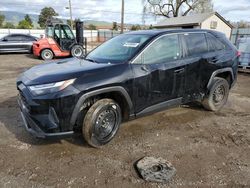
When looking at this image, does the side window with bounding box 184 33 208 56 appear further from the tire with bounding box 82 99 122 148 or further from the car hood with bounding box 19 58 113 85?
the tire with bounding box 82 99 122 148

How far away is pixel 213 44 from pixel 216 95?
1.10m

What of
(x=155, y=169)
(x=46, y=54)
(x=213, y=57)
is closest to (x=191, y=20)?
(x=46, y=54)

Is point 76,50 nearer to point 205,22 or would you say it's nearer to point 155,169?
point 155,169

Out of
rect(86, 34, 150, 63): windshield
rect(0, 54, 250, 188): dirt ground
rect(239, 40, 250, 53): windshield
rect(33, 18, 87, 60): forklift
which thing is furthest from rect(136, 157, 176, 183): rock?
rect(33, 18, 87, 60): forklift

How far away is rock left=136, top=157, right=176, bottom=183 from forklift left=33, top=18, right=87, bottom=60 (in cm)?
1171

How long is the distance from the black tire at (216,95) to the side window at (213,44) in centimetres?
62

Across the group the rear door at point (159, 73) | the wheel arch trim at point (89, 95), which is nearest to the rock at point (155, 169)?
the rear door at point (159, 73)

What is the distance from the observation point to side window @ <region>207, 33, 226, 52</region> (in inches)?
190

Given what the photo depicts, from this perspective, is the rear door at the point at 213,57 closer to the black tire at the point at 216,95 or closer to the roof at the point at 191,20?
the black tire at the point at 216,95

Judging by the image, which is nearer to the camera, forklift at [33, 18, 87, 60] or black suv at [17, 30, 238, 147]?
black suv at [17, 30, 238, 147]

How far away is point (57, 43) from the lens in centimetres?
1433

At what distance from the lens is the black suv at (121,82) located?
3.11 meters

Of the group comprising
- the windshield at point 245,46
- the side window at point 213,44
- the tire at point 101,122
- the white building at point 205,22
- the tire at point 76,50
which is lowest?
the tire at point 101,122

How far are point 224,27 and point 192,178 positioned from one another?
3853 centimetres
